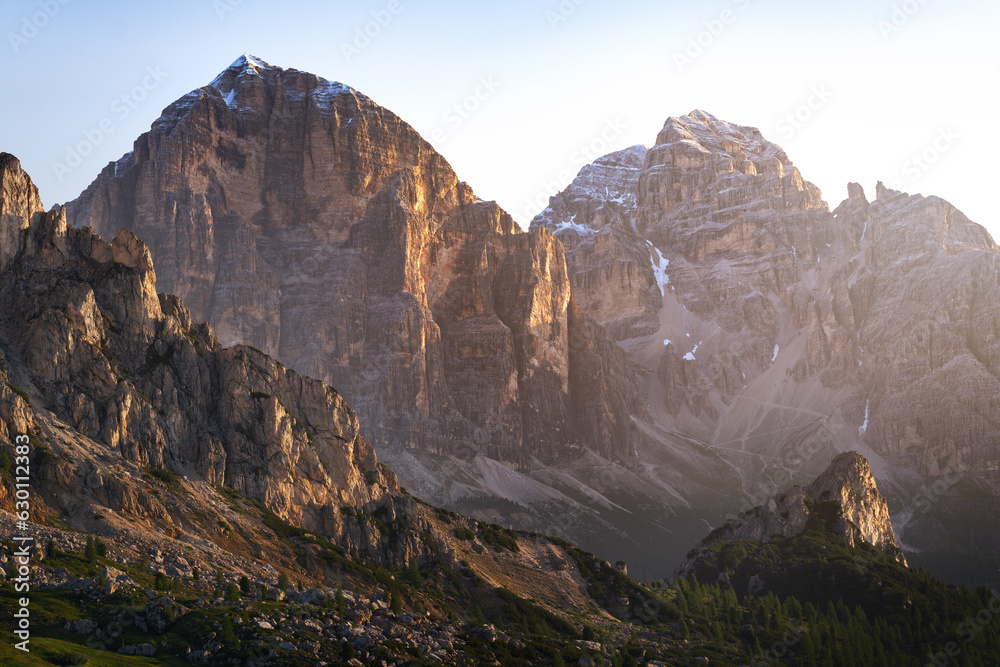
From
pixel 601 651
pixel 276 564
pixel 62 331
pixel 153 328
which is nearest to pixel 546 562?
pixel 601 651

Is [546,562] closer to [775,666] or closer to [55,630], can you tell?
[775,666]

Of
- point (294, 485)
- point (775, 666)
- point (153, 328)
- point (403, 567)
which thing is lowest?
point (775, 666)

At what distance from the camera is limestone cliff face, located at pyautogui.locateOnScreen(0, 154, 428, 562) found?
323 feet

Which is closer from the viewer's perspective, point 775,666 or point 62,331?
point 62,331

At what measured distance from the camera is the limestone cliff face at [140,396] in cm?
9844

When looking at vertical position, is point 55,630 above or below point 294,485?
below

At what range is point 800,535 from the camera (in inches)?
7362

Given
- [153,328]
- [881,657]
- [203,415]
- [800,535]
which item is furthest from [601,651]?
[800,535]

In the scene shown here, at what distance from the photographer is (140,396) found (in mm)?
110188

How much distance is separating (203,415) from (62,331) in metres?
22.2

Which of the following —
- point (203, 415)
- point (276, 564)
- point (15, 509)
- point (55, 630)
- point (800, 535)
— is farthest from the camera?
point (800, 535)

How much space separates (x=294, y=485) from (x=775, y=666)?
66.7 metres

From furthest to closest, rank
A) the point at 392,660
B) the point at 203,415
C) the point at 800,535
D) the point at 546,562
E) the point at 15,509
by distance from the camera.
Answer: the point at 800,535, the point at 546,562, the point at 203,415, the point at 15,509, the point at 392,660

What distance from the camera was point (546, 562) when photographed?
150500 mm
